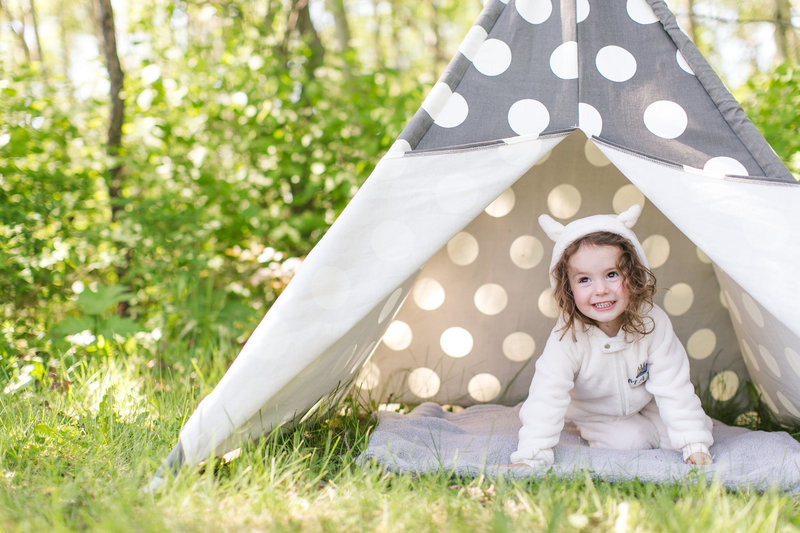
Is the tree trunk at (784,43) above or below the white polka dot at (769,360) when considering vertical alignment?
above

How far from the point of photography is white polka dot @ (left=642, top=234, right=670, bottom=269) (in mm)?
2441

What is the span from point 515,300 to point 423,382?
0.52 meters

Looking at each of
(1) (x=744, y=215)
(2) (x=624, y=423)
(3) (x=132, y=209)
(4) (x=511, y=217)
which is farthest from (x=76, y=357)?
(1) (x=744, y=215)

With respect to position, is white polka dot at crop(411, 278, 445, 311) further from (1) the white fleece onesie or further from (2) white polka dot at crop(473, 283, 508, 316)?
(1) the white fleece onesie

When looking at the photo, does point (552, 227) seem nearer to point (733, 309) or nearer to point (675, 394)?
point (675, 394)

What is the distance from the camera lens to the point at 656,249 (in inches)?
96.4

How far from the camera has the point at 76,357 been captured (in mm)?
2752

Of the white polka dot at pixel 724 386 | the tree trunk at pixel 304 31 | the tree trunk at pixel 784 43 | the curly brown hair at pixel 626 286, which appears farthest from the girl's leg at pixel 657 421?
the tree trunk at pixel 784 43

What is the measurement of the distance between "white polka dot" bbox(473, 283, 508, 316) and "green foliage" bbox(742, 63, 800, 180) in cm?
137

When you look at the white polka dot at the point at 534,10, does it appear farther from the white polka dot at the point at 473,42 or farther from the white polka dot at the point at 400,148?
the white polka dot at the point at 400,148

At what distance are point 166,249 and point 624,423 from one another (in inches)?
91.3

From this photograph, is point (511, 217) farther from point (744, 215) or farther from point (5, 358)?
point (5, 358)

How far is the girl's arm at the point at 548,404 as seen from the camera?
182 centimetres

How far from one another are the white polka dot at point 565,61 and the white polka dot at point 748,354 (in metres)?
1.29
